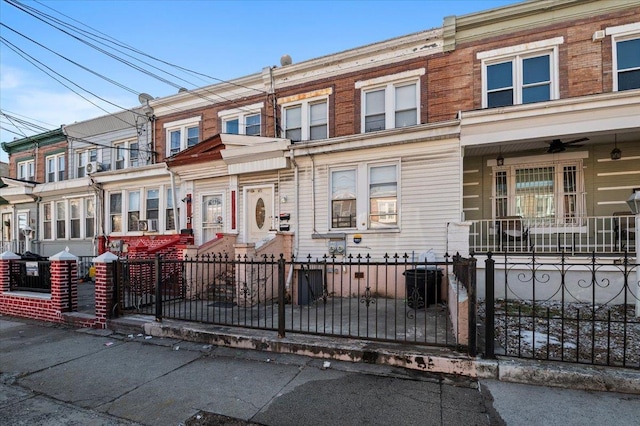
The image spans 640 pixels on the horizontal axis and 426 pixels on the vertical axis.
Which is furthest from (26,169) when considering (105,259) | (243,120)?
(105,259)

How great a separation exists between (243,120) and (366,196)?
6183 mm

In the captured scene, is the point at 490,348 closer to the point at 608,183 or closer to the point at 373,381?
the point at 373,381

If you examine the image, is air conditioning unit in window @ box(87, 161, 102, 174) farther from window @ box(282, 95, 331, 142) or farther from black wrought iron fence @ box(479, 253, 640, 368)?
black wrought iron fence @ box(479, 253, 640, 368)

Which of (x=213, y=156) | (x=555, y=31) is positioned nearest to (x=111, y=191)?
(x=213, y=156)

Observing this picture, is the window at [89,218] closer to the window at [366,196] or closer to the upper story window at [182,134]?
the upper story window at [182,134]

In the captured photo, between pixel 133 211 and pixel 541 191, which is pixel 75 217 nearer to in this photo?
pixel 133 211

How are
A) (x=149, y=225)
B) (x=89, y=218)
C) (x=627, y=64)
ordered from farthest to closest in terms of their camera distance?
1. (x=89, y=218)
2. (x=149, y=225)
3. (x=627, y=64)

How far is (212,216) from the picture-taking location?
12117 millimetres

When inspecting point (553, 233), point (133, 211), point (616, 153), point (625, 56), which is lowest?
point (553, 233)

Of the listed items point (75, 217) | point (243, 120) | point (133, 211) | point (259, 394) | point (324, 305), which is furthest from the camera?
point (75, 217)

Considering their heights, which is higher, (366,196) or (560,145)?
(560,145)

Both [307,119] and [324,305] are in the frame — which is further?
[307,119]

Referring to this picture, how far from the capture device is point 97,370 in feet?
15.2

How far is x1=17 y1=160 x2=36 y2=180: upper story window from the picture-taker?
1889 cm
